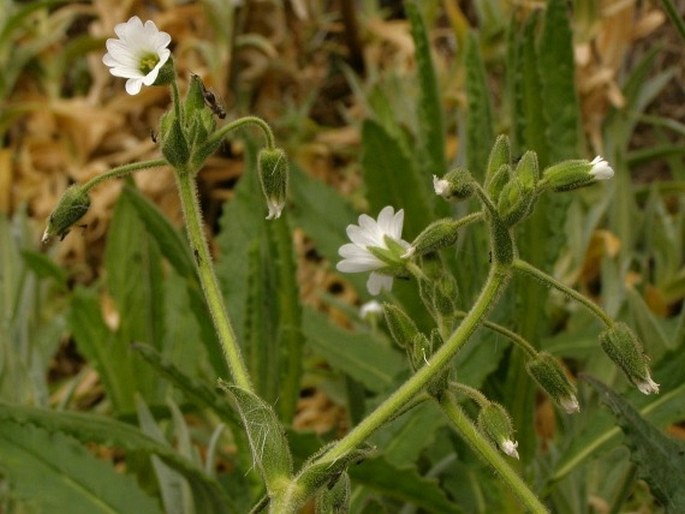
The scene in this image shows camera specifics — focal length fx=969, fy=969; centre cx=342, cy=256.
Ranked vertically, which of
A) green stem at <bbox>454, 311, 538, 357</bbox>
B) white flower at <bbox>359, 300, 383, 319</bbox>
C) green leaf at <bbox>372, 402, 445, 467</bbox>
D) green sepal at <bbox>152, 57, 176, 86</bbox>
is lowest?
white flower at <bbox>359, 300, 383, 319</bbox>

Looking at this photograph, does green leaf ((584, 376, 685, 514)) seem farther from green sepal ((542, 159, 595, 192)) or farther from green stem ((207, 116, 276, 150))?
green stem ((207, 116, 276, 150))

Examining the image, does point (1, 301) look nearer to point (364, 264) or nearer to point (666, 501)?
point (364, 264)

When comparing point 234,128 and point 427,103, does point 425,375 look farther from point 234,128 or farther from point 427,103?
point 427,103

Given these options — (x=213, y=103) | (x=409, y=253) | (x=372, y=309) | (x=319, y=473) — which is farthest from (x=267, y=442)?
(x=372, y=309)

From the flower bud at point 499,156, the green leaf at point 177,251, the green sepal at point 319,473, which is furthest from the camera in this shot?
the green leaf at point 177,251

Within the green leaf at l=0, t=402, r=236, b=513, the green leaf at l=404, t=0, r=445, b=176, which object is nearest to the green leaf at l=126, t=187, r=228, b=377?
the green leaf at l=0, t=402, r=236, b=513

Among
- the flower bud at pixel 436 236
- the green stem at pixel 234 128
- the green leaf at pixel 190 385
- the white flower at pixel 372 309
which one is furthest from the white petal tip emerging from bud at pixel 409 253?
the white flower at pixel 372 309

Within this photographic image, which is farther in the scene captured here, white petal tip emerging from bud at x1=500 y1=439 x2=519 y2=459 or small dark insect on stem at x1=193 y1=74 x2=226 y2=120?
small dark insect on stem at x1=193 y1=74 x2=226 y2=120

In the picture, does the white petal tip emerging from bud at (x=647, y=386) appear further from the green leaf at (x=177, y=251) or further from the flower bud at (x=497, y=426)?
the green leaf at (x=177, y=251)
